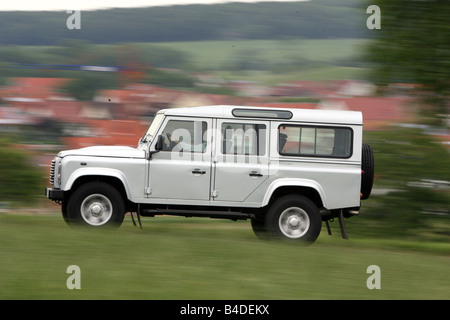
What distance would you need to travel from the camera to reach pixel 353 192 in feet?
36.0

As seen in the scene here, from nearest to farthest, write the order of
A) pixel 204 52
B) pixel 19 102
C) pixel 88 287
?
pixel 88 287
pixel 19 102
pixel 204 52

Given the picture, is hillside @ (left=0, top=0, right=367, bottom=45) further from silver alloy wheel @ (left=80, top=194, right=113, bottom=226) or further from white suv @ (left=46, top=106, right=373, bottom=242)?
silver alloy wheel @ (left=80, top=194, right=113, bottom=226)

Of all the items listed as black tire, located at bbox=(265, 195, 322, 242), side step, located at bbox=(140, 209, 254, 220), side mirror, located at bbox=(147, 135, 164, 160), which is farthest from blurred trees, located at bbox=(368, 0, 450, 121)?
side mirror, located at bbox=(147, 135, 164, 160)

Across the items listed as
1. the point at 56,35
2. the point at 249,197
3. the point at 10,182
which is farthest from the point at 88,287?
the point at 56,35

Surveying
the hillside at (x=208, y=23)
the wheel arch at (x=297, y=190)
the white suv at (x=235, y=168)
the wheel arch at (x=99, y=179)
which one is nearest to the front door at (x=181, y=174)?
the white suv at (x=235, y=168)

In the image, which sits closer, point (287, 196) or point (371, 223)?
point (287, 196)

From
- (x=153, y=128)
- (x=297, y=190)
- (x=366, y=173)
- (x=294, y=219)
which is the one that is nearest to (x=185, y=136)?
(x=153, y=128)

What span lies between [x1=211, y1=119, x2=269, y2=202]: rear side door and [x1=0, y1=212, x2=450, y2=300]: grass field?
46.4 inches

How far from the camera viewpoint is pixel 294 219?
10.9m

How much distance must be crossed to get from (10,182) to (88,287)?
59.9 ft

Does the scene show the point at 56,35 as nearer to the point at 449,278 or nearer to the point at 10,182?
the point at 10,182

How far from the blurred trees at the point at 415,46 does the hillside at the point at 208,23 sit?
60575mm

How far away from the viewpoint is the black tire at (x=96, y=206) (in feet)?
35.0

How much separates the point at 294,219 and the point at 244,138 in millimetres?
1536
